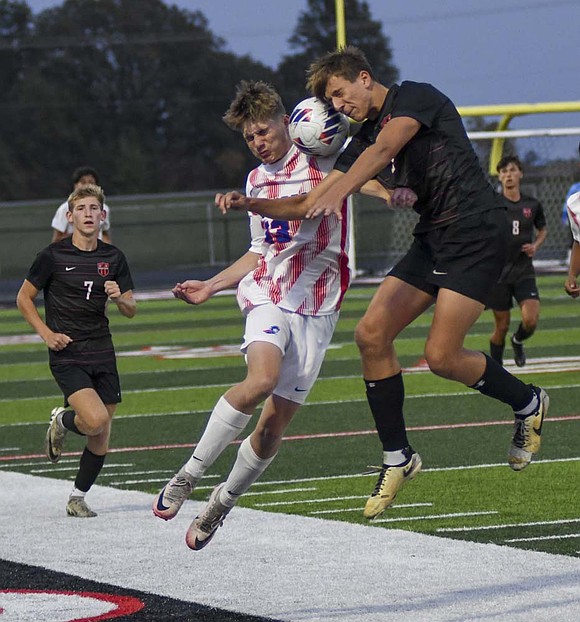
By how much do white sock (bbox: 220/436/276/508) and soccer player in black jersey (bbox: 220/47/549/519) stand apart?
502 millimetres

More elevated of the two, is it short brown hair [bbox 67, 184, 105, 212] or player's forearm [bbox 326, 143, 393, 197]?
player's forearm [bbox 326, 143, 393, 197]

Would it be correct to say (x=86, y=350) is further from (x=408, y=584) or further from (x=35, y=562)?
(x=408, y=584)

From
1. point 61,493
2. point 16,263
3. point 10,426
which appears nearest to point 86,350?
point 61,493

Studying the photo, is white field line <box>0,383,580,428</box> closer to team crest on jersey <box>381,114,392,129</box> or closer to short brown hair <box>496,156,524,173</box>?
short brown hair <box>496,156,524,173</box>

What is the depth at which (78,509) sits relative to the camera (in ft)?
27.3

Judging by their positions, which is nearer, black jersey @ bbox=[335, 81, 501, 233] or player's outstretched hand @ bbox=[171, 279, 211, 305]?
black jersey @ bbox=[335, 81, 501, 233]

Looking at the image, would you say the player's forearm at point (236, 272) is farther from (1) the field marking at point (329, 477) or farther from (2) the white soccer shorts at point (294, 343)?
(1) the field marking at point (329, 477)

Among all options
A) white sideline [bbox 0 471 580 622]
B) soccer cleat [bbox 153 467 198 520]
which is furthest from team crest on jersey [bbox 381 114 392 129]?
white sideline [bbox 0 471 580 622]

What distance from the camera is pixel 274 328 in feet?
20.5

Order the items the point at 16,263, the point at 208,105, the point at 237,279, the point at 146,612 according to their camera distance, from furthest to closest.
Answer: the point at 208,105, the point at 16,263, the point at 237,279, the point at 146,612

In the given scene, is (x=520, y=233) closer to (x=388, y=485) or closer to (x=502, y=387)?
(x=502, y=387)

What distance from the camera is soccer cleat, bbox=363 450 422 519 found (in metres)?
6.20

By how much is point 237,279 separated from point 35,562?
1748mm

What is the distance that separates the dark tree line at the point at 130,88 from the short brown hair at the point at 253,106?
45.9m
